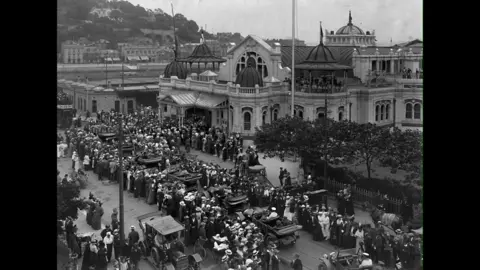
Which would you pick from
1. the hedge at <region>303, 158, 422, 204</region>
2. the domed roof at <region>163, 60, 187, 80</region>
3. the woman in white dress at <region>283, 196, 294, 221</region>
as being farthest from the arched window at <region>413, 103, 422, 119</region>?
the domed roof at <region>163, 60, 187, 80</region>

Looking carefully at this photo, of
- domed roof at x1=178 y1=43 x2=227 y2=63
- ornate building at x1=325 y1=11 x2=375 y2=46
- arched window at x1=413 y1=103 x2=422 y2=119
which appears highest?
ornate building at x1=325 y1=11 x2=375 y2=46

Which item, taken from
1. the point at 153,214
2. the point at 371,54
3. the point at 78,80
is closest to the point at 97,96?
the point at 78,80

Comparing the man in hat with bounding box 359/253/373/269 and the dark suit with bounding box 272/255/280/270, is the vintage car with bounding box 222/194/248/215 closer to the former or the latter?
the dark suit with bounding box 272/255/280/270

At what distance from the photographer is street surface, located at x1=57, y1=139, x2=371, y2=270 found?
50.6 ft

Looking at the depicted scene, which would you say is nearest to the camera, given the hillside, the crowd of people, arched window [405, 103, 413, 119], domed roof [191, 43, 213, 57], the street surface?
the crowd of people

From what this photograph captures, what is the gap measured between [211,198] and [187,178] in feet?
7.90

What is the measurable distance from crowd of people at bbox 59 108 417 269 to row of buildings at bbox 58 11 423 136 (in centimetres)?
431

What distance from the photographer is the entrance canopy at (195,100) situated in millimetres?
39469

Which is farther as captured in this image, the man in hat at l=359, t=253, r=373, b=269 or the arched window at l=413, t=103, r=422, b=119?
the arched window at l=413, t=103, r=422, b=119

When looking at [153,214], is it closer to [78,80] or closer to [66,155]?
[66,155]

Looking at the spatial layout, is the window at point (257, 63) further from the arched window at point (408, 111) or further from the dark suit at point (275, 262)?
the dark suit at point (275, 262)

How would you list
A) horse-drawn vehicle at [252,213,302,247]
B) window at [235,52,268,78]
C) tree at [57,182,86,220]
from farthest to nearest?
window at [235,52,268,78], horse-drawn vehicle at [252,213,302,247], tree at [57,182,86,220]
